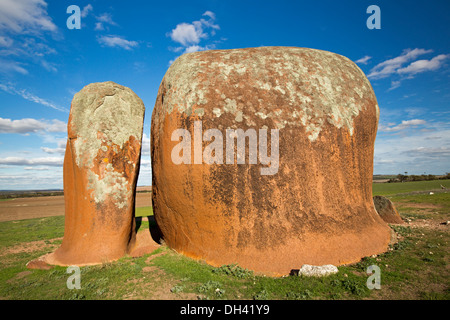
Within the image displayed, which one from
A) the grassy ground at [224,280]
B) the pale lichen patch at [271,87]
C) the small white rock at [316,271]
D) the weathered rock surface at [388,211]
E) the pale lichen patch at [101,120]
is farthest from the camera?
the weathered rock surface at [388,211]

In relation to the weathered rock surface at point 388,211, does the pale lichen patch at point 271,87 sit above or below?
above

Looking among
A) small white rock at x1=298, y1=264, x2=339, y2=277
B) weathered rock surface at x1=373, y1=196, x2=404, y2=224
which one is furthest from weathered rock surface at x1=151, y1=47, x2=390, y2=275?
weathered rock surface at x1=373, y1=196, x2=404, y2=224

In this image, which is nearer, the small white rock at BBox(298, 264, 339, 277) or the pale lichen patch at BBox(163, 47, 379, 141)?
the small white rock at BBox(298, 264, 339, 277)

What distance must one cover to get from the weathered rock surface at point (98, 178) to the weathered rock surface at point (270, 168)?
3.62 ft

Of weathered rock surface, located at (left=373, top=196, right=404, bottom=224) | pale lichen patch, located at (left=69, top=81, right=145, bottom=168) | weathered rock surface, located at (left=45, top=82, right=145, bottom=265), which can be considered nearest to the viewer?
weathered rock surface, located at (left=45, top=82, right=145, bottom=265)

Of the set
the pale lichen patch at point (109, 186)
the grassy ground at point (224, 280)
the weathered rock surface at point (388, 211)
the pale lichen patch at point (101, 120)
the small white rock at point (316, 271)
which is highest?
the pale lichen patch at point (101, 120)

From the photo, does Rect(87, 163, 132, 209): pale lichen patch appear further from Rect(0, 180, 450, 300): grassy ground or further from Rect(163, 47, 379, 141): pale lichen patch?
Rect(163, 47, 379, 141): pale lichen patch

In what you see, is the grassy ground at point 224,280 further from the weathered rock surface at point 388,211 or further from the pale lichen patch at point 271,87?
the pale lichen patch at point 271,87

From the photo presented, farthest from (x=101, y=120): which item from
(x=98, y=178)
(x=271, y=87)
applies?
(x=271, y=87)

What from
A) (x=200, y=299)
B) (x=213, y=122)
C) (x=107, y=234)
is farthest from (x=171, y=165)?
(x=200, y=299)

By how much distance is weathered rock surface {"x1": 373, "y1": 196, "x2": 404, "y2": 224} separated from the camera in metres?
9.16

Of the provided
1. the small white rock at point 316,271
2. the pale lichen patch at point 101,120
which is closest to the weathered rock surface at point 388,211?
the small white rock at point 316,271

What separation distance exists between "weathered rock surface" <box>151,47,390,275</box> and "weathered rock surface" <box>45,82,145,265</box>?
1103 millimetres

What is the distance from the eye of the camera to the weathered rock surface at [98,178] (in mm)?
6508
